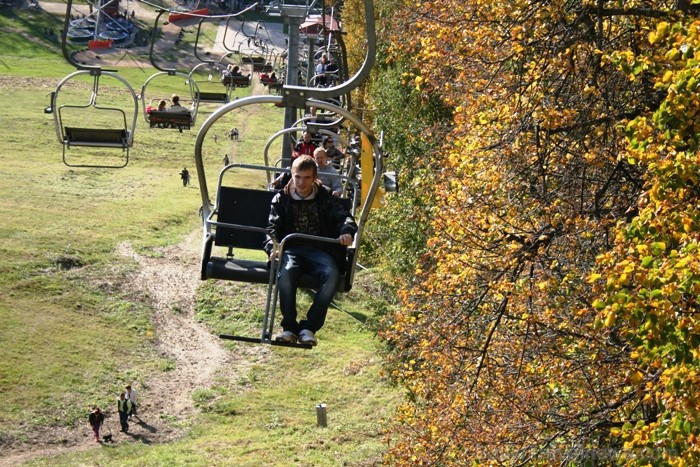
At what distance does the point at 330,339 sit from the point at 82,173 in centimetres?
3059

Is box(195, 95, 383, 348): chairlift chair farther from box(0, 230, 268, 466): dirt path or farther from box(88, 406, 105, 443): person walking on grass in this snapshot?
box(0, 230, 268, 466): dirt path

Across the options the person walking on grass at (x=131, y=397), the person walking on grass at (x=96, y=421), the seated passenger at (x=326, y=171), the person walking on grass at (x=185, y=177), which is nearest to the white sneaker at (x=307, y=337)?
the seated passenger at (x=326, y=171)

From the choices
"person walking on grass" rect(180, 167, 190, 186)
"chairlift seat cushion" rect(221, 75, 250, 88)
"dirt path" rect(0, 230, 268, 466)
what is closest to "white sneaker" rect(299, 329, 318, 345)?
"dirt path" rect(0, 230, 268, 466)

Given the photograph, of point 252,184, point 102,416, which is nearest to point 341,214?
point 102,416

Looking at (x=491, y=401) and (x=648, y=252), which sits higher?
(x=648, y=252)

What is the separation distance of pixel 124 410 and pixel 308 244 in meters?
20.7

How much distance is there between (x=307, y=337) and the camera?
12.4 metres

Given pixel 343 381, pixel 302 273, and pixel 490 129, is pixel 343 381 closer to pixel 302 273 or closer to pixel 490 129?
pixel 490 129

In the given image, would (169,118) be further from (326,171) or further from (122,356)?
(326,171)

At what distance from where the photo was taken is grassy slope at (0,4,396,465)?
100 ft

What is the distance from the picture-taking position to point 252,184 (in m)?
63.3

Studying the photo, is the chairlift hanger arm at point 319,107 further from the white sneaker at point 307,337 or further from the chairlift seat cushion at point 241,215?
the white sneaker at point 307,337

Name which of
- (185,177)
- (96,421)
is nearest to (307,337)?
(96,421)

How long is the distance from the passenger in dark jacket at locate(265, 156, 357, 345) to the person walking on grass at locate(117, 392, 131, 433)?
811 inches
